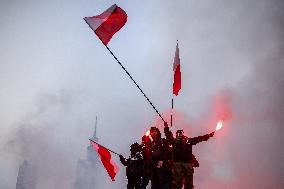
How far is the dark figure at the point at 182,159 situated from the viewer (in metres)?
11.8

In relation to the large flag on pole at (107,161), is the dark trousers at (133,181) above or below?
below

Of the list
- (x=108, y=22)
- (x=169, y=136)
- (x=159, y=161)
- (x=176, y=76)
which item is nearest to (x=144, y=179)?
(x=159, y=161)

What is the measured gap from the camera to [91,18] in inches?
567

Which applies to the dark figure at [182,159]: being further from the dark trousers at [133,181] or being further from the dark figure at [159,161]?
the dark trousers at [133,181]

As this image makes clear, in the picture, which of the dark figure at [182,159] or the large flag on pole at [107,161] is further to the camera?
the large flag on pole at [107,161]

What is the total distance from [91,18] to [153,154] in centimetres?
652

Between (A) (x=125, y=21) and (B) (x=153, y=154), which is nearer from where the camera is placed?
(B) (x=153, y=154)

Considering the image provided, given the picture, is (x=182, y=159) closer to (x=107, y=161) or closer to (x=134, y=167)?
(x=134, y=167)

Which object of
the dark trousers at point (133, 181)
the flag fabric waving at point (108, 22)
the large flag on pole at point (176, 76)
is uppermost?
the flag fabric waving at point (108, 22)

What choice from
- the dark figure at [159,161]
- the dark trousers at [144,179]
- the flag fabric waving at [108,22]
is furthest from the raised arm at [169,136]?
the flag fabric waving at [108,22]

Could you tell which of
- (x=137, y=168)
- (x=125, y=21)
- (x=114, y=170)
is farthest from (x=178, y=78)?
(x=114, y=170)

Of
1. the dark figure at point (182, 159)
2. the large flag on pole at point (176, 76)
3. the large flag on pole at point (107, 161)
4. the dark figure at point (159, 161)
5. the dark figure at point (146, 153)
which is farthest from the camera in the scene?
the large flag on pole at point (107, 161)

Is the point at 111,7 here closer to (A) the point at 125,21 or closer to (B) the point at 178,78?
(A) the point at 125,21

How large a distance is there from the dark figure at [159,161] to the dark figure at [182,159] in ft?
1.64
